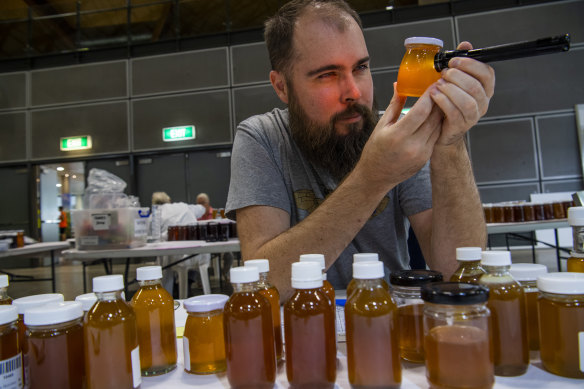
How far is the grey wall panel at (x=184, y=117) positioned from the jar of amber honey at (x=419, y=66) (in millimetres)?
5436

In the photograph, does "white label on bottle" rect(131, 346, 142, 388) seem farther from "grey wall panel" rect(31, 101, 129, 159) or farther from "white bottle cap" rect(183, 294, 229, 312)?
"grey wall panel" rect(31, 101, 129, 159)

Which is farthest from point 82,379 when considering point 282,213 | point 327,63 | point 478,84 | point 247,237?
point 327,63

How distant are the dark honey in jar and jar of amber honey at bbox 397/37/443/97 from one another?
82 cm

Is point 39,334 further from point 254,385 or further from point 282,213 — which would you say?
point 282,213

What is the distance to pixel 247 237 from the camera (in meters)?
1.18

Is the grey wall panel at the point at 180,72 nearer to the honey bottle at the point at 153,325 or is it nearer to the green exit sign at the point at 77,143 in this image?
the green exit sign at the point at 77,143

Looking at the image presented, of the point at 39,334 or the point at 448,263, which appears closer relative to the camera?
the point at 39,334

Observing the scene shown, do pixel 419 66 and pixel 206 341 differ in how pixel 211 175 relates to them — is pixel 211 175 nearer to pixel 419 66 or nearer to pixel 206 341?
pixel 419 66

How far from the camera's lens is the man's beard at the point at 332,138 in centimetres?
125

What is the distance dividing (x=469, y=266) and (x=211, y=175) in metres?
5.80

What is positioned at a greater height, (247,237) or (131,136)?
(131,136)

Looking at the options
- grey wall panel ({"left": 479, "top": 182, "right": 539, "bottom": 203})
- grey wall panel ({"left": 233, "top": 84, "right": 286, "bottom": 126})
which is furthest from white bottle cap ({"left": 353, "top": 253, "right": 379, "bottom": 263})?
grey wall panel ({"left": 233, "top": 84, "right": 286, "bottom": 126})

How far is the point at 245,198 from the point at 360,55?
0.60m

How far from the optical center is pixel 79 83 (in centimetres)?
645
